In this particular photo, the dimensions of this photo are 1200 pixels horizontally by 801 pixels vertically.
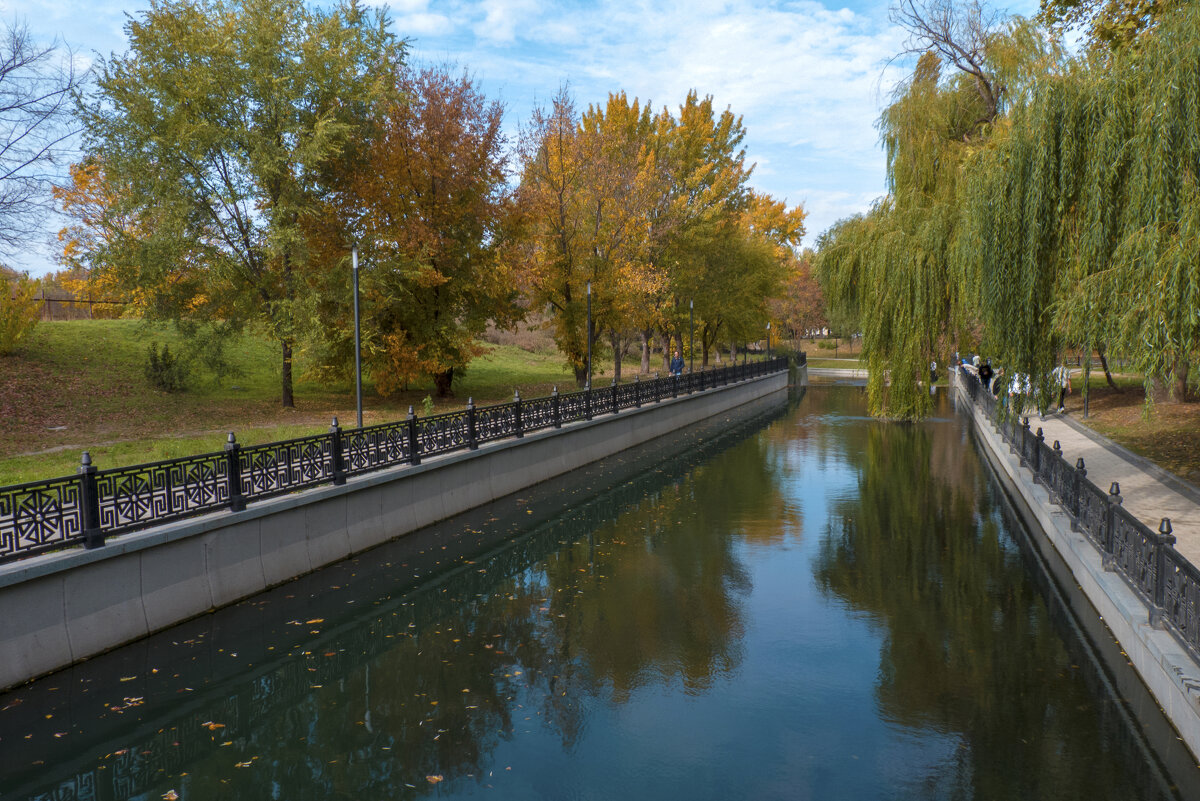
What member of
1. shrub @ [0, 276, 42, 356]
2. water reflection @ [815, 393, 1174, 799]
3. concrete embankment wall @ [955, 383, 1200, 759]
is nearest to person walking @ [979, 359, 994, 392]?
water reflection @ [815, 393, 1174, 799]

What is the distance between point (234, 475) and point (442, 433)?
19.4 feet

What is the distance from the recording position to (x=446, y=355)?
29.9 metres

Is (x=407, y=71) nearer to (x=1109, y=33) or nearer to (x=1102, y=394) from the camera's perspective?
(x=1109, y=33)

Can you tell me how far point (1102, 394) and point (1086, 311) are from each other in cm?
2359

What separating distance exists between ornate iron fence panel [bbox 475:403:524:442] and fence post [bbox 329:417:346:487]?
4.70 meters

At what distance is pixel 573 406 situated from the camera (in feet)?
76.7

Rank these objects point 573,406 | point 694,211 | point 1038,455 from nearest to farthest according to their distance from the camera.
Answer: point 1038,455, point 573,406, point 694,211

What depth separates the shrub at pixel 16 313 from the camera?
1090 inches

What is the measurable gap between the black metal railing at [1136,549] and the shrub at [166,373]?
27.1m

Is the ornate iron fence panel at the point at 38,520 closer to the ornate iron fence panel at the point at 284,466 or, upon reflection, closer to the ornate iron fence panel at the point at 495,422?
the ornate iron fence panel at the point at 284,466

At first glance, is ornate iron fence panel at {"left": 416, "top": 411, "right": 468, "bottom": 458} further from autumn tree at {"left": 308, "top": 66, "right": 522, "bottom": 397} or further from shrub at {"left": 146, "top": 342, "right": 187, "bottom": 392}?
shrub at {"left": 146, "top": 342, "right": 187, "bottom": 392}

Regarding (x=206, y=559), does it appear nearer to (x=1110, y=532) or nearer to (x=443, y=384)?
(x=1110, y=532)

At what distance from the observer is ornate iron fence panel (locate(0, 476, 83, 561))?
318 inches

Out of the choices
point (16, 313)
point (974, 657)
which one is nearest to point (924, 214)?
point (974, 657)
